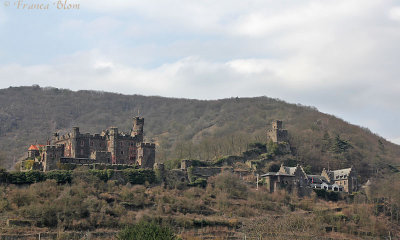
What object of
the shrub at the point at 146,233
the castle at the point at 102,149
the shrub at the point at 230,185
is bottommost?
the shrub at the point at 146,233

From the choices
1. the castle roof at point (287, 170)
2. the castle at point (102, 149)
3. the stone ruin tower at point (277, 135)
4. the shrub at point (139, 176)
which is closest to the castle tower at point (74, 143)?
the castle at point (102, 149)

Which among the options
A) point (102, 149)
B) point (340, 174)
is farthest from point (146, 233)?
point (340, 174)

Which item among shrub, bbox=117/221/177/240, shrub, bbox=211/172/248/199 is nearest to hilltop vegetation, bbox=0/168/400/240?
shrub, bbox=211/172/248/199

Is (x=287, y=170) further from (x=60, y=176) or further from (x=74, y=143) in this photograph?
(x=60, y=176)

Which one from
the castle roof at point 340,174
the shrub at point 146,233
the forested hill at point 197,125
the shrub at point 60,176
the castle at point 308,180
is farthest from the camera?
the forested hill at point 197,125

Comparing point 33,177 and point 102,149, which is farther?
point 102,149

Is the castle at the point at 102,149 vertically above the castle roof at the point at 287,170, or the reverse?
the castle at the point at 102,149

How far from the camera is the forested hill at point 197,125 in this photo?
97062 mm

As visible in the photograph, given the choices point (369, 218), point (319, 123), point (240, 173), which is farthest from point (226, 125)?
point (369, 218)

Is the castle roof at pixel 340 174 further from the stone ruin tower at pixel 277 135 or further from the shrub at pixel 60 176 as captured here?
the shrub at pixel 60 176

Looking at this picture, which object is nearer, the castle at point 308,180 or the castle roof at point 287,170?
the castle at point 308,180

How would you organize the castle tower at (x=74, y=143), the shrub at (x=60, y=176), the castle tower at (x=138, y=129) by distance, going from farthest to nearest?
the castle tower at (x=138, y=129) < the castle tower at (x=74, y=143) < the shrub at (x=60, y=176)

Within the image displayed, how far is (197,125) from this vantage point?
159 metres

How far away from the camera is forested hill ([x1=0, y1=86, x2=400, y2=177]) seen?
3821 inches
